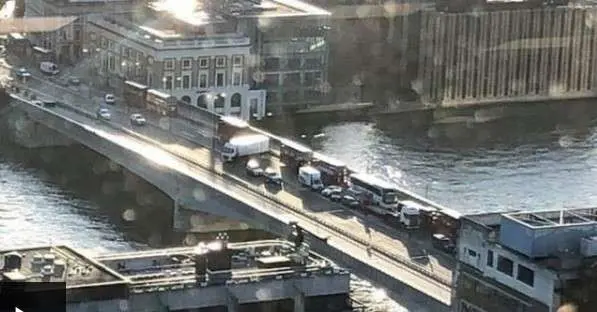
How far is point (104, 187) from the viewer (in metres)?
9.38

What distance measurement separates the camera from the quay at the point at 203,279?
4.48 meters

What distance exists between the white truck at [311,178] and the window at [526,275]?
301 cm

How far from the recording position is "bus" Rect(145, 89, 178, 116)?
10.7 meters

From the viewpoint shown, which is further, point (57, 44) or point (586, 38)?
point (586, 38)

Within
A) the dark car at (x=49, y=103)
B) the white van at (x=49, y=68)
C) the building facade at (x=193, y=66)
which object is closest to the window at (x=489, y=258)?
the dark car at (x=49, y=103)

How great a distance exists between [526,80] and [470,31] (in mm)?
619

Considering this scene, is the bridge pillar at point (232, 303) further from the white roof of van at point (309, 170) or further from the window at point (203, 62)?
the window at point (203, 62)

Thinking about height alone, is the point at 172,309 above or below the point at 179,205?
above

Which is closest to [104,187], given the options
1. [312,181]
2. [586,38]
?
[312,181]

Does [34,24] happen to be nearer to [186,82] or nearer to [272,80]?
[186,82]

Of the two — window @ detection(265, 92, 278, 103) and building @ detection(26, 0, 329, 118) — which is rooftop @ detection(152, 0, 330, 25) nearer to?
building @ detection(26, 0, 329, 118)

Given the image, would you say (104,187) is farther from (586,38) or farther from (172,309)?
(586,38)

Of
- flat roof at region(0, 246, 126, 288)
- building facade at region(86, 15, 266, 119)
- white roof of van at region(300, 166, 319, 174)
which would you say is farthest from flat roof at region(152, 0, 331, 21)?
flat roof at region(0, 246, 126, 288)

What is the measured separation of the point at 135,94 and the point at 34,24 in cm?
214
